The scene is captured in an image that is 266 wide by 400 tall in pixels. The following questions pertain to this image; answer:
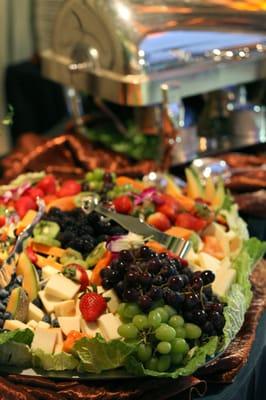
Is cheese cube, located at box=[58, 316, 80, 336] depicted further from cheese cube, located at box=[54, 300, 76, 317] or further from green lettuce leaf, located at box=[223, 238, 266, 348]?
green lettuce leaf, located at box=[223, 238, 266, 348]

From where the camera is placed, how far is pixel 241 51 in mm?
2459

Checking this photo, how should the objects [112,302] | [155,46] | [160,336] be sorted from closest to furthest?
[160,336] < [112,302] < [155,46]

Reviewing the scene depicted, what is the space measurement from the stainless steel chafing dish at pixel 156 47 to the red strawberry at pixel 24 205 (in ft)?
2.27

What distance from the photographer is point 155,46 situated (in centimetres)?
232

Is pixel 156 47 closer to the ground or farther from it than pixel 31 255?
farther from it

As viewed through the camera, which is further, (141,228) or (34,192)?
(34,192)

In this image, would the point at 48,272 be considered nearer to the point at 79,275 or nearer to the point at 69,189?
the point at 79,275

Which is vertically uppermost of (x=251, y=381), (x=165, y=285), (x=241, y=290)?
(x=165, y=285)

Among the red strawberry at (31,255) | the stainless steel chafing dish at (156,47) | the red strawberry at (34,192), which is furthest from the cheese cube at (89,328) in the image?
the stainless steel chafing dish at (156,47)

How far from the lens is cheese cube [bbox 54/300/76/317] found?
4.66 ft

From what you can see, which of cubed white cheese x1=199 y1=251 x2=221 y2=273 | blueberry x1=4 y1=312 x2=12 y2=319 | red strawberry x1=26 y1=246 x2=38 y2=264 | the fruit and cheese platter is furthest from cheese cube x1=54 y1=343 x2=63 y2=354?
cubed white cheese x1=199 y1=251 x2=221 y2=273

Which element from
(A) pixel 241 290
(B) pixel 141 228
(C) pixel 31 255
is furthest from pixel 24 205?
(A) pixel 241 290

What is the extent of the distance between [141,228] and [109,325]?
0.93 ft

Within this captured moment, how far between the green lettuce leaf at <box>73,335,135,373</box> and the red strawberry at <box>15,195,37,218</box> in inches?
18.5
